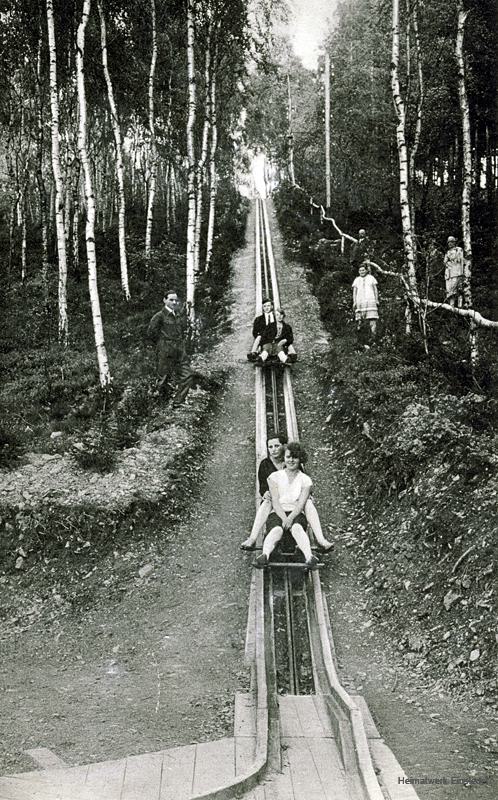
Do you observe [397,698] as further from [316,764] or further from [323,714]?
[316,764]

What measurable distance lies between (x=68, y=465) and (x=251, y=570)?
3.78 meters

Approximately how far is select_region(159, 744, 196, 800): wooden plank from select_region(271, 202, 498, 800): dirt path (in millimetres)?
1734

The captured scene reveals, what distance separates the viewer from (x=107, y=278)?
935 inches

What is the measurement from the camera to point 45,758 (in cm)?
588

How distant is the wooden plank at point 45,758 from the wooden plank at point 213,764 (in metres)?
1.17

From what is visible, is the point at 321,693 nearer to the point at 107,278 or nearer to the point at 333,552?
the point at 333,552

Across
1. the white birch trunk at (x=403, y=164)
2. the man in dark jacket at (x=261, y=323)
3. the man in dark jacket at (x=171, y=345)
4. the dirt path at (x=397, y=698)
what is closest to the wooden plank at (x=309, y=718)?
the dirt path at (x=397, y=698)

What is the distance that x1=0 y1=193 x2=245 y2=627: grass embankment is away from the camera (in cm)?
923

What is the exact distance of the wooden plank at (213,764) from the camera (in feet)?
17.5

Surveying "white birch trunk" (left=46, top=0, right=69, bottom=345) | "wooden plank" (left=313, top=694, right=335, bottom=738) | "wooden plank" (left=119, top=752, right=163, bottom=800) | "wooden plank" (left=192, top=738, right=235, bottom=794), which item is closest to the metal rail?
"wooden plank" (left=313, top=694, right=335, bottom=738)

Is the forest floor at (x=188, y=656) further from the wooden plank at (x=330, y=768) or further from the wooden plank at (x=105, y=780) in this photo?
the wooden plank at (x=330, y=768)

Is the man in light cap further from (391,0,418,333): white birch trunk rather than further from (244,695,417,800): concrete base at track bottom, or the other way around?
(244,695,417,800): concrete base at track bottom

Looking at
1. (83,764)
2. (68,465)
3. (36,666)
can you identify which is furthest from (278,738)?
(68,465)

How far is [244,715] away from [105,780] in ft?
4.92
